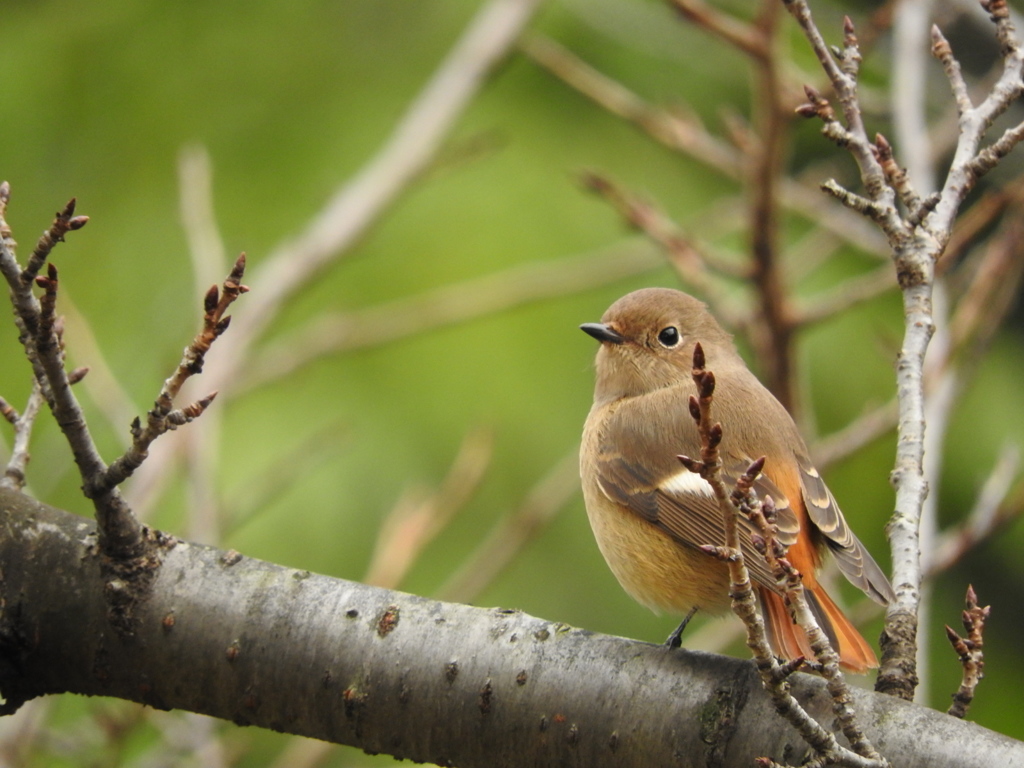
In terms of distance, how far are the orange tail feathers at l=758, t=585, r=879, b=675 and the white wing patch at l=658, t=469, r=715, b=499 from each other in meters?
0.40

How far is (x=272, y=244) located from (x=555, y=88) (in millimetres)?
1722

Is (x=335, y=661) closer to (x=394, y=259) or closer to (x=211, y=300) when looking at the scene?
(x=211, y=300)

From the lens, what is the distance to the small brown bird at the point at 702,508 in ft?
8.32

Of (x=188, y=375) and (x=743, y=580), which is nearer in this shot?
(x=743, y=580)

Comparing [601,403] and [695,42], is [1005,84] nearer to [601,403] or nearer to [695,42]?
[601,403]

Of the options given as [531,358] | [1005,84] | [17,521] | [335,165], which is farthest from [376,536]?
[1005,84]

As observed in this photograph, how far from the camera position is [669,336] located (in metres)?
3.62

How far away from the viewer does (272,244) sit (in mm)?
5055

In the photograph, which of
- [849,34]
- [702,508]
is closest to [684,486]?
[702,508]

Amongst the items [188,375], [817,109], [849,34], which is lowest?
[188,375]

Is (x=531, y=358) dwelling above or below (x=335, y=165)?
below

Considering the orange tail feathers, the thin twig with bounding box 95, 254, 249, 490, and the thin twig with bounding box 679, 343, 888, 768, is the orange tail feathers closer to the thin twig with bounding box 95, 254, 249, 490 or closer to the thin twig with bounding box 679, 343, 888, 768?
the thin twig with bounding box 679, 343, 888, 768

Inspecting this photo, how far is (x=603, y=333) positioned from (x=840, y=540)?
1.10 meters

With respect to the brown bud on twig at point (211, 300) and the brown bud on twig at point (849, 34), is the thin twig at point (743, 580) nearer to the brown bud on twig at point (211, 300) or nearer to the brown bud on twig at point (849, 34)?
the brown bud on twig at point (211, 300)
